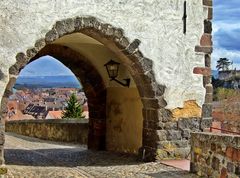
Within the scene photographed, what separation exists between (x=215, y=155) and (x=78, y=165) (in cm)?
275

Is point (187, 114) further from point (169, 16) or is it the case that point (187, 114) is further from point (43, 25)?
point (43, 25)

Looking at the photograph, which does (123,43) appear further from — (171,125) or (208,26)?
(208,26)

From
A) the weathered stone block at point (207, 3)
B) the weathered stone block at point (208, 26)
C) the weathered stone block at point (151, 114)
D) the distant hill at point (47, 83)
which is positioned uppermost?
the distant hill at point (47, 83)

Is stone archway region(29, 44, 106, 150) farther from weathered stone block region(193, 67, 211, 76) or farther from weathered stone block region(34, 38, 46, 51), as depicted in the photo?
weathered stone block region(34, 38, 46, 51)

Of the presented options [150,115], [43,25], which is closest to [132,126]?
[150,115]

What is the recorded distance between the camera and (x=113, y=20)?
8039 millimetres

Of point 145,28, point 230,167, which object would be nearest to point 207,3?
point 145,28

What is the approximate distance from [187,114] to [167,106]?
0.46 metres

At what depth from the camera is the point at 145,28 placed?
838 centimetres

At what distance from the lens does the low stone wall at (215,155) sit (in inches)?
229

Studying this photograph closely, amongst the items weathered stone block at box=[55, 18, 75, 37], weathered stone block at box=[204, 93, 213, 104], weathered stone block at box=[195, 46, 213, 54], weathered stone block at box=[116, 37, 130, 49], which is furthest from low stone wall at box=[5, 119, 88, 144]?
weathered stone block at box=[55, 18, 75, 37]

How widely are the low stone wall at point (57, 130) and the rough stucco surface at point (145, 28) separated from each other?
4.83 metres

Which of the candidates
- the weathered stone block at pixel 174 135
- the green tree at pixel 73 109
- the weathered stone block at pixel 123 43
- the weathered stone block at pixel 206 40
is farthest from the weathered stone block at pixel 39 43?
the green tree at pixel 73 109

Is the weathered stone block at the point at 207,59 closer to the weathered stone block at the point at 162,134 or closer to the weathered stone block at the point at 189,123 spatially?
the weathered stone block at the point at 189,123
